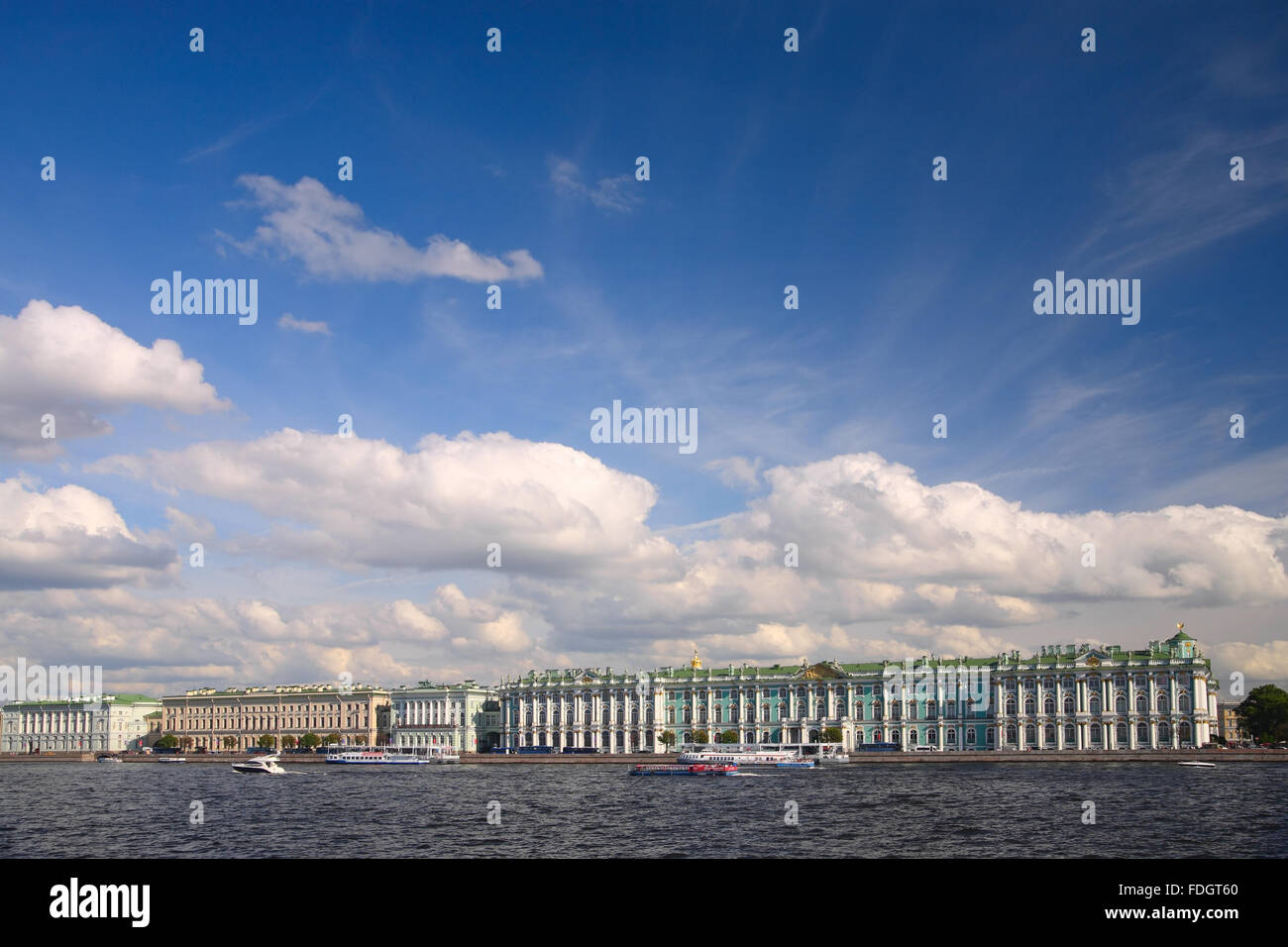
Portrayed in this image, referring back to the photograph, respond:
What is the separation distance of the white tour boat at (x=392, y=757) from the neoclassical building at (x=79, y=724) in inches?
2180

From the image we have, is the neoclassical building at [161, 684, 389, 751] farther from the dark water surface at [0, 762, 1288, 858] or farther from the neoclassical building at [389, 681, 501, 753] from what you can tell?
the dark water surface at [0, 762, 1288, 858]

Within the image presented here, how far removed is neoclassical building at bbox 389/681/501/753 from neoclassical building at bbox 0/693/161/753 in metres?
48.6

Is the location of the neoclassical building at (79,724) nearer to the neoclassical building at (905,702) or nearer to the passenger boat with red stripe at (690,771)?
the neoclassical building at (905,702)

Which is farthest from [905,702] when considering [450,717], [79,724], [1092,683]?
[79,724]

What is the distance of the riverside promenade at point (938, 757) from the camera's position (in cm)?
8494

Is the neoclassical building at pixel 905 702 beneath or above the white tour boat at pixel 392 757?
above

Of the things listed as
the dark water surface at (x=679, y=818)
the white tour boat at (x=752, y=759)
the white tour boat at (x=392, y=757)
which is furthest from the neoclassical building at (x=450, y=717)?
the dark water surface at (x=679, y=818)

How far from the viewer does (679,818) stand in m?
41.3

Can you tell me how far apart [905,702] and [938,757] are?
10.9m

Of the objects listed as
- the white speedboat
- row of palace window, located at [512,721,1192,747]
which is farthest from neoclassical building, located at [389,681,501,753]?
the white speedboat
